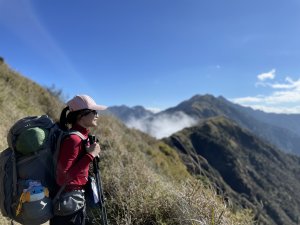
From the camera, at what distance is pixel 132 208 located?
5.61m

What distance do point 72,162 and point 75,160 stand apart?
0.25 feet

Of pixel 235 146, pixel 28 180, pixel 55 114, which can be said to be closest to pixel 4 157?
pixel 28 180

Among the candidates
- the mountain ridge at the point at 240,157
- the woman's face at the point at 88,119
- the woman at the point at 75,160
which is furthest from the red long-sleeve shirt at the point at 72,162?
the mountain ridge at the point at 240,157

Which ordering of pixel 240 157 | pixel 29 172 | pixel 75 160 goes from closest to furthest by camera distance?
1. pixel 29 172
2. pixel 75 160
3. pixel 240 157

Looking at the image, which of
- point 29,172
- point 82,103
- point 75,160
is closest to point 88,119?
point 82,103

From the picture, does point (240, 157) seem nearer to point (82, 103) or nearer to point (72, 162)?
point (82, 103)

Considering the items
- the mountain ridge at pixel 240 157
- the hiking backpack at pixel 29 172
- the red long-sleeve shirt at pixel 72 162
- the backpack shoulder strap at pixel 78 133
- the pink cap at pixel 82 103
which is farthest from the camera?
the mountain ridge at pixel 240 157

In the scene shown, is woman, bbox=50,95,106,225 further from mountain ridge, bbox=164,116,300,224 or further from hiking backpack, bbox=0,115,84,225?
mountain ridge, bbox=164,116,300,224

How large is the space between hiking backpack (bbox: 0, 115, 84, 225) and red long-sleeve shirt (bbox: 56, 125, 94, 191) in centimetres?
9

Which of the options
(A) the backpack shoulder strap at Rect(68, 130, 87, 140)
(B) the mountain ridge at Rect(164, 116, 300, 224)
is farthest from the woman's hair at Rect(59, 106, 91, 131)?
(B) the mountain ridge at Rect(164, 116, 300, 224)

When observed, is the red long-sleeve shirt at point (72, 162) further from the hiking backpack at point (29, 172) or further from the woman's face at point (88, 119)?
the woman's face at point (88, 119)

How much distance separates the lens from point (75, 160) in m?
3.66

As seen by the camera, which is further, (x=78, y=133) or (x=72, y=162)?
(x=78, y=133)

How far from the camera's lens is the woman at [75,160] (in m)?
3.56
